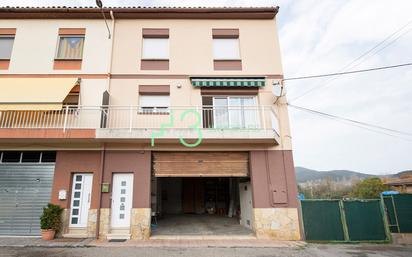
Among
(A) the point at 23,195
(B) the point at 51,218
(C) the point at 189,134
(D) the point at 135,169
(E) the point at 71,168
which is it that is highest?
(C) the point at 189,134

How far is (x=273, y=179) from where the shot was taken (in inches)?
378

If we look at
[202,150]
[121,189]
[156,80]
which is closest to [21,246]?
[121,189]

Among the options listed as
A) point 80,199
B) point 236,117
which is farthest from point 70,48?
point 236,117

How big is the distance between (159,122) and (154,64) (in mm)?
3108

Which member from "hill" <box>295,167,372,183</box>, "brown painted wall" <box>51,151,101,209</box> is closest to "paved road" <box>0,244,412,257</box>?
"brown painted wall" <box>51,151,101,209</box>

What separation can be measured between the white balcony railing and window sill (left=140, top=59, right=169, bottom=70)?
85.5 inches

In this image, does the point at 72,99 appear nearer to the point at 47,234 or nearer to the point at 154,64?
the point at 154,64

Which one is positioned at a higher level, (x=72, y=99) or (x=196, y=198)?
(x=72, y=99)

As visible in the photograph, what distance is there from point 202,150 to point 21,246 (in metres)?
7.45

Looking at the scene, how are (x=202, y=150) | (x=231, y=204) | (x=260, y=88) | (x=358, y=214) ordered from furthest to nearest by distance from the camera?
1. (x=231, y=204)
2. (x=260, y=88)
3. (x=202, y=150)
4. (x=358, y=214)

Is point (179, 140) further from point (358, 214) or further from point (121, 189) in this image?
point (358, 214)

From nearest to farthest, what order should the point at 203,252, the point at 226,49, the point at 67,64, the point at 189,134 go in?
the point at 203,252 → the point at 189,134 → the point at 67,64 → the point at 226,49

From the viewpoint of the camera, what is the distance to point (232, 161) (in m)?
10.1

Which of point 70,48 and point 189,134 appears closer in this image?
point 189,134
